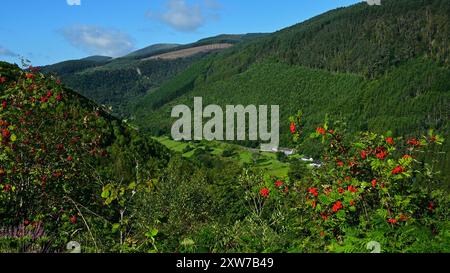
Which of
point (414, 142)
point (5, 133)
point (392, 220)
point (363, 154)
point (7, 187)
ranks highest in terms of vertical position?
point (5, 133)

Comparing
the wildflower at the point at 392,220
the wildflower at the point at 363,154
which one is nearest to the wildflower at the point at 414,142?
the wildflower at the point at 363,154

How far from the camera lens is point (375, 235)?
583 centimetres

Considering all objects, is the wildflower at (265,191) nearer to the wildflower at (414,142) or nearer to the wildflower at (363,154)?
the wildflower at (363,154)

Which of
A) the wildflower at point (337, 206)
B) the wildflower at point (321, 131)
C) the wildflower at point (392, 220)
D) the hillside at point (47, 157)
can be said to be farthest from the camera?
the hillside at point (47, 157)

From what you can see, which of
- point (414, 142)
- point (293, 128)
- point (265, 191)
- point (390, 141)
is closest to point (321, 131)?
point (293, 128)

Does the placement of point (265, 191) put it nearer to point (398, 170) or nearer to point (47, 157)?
point (398, 170)

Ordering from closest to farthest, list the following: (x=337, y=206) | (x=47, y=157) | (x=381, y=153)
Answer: (x=337, y=206)
(x=381, y=153)
(x=47, y=157)

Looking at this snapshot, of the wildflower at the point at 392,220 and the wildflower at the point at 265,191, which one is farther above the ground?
the wildflower at the point at 265,191

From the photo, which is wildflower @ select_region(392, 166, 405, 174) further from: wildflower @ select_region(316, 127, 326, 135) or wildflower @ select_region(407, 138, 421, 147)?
wildflower @ select_region(316, 127, 326, 135)

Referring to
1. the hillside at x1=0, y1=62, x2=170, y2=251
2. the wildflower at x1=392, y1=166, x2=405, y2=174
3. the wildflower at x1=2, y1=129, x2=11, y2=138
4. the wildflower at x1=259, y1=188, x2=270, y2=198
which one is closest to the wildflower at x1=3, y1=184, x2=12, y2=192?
the hillside at x1=0, y1=62, x2=170, y2=251

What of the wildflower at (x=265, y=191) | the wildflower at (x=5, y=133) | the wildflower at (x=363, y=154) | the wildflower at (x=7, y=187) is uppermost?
the wildflower at (x=5, y=133)
